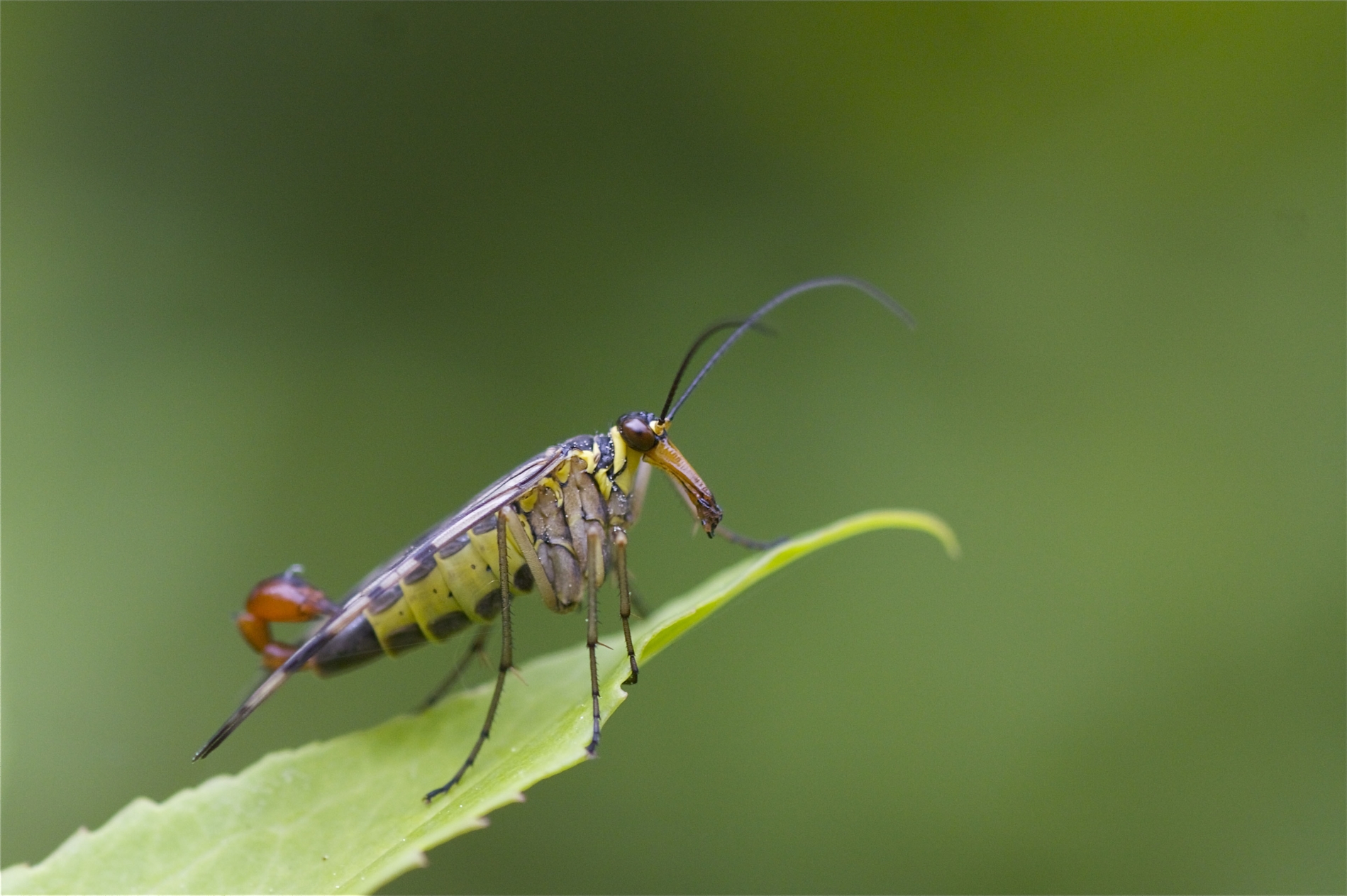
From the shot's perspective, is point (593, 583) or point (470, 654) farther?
A: point (470, 654)

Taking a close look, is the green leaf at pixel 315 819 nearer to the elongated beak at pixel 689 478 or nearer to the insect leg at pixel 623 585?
the insect leg at pixel 623 585

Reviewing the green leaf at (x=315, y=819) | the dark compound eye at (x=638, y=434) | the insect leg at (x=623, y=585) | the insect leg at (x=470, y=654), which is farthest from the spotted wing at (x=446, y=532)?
the green leaf at (x=315, y=819)

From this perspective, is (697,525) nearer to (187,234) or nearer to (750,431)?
(750,431)

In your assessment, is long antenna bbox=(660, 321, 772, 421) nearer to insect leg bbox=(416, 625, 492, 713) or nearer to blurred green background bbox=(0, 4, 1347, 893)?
insect leg bbox=(416, 625, 492, 713)

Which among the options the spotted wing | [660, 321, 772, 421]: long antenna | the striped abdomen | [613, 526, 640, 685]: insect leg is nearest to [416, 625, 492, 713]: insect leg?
the striped abdomen

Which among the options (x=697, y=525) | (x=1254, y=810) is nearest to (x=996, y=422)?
(x=1254, y=810)

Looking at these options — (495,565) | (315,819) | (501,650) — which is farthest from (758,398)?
(315,819)

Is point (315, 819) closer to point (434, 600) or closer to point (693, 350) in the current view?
point (434, 600)
